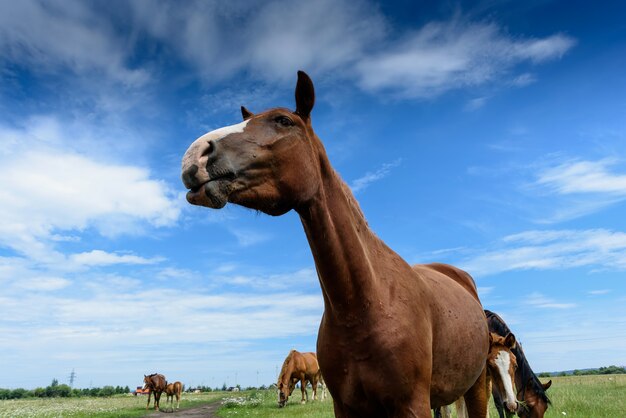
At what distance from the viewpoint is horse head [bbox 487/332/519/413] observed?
281 inches

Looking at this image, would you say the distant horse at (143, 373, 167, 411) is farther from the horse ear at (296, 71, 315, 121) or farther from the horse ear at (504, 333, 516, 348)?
the horse ear at (296, 71, 315, 121)

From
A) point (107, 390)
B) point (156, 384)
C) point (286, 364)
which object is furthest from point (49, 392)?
point (286, 364)

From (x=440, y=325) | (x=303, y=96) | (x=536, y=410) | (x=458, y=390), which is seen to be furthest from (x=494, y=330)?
(x=303, y=96)

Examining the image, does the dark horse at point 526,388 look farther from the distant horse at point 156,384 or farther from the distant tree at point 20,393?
the distant tree at point 20,393

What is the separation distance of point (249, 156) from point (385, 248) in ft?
4.70

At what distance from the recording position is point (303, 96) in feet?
10.5

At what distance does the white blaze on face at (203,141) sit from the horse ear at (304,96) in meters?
0.51

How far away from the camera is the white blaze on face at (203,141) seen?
104 inches

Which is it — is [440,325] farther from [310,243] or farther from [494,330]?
[494,330]

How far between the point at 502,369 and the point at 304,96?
21.0 ft

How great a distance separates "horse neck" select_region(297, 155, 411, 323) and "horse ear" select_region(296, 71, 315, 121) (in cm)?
39

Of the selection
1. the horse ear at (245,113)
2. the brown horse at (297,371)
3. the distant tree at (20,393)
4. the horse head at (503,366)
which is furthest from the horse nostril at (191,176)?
the distant tree at (20,393)

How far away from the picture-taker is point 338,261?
9.80ft

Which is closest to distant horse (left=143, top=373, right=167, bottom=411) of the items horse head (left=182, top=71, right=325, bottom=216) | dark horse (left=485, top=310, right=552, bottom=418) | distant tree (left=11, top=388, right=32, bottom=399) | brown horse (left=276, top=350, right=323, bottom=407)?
brown horse (left=276, top=350, right=323, bottom=407)
